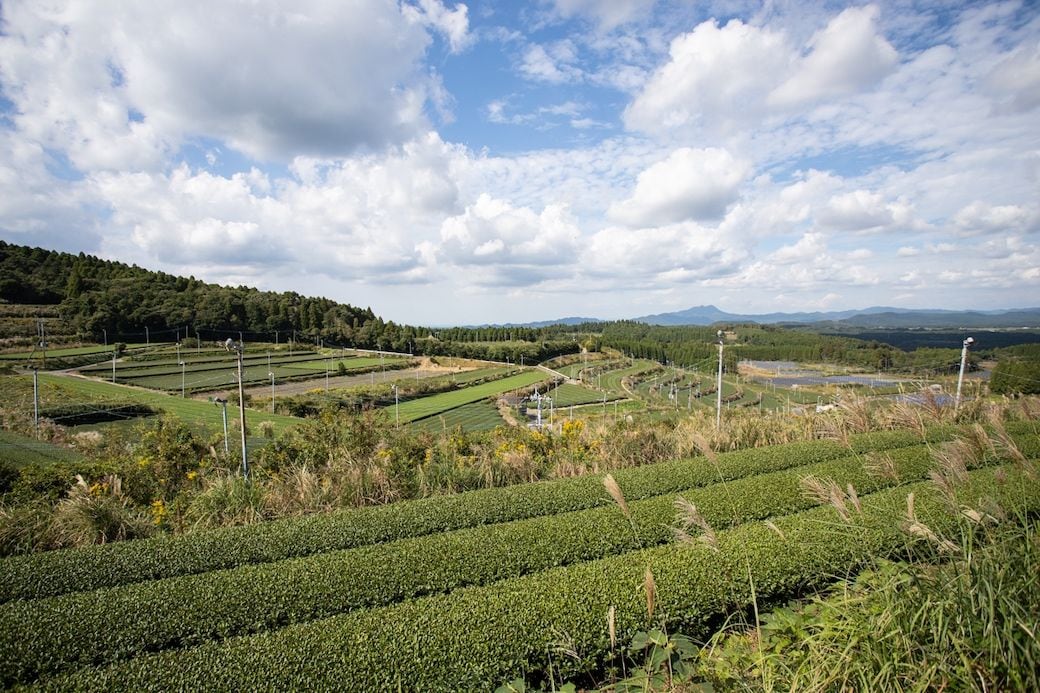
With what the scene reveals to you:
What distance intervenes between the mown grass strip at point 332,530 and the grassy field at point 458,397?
98.6ft

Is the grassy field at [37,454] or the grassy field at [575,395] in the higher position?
the grassy field at [37,454]

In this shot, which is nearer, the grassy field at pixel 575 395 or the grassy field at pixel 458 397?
the grassy field at pixel 458 397

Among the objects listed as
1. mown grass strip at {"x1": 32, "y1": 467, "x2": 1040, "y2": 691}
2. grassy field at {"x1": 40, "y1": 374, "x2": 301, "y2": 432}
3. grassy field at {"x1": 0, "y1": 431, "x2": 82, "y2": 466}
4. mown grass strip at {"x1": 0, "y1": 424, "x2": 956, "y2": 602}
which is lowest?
grassy field at {"x1": 40, "y1": 374, "x2": 301, "y2": 432}

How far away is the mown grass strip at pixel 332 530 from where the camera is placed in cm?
399

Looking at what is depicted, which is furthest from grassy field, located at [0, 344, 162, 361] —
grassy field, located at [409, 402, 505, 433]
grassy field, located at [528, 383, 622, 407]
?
grassy field, located at [528, 383, 622, 407]

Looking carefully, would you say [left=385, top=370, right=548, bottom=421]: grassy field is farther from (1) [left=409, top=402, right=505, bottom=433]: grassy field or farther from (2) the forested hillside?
(2) the forested hillside

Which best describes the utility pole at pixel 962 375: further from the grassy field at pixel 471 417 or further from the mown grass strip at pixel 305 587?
the grassy field at pixel 471 417

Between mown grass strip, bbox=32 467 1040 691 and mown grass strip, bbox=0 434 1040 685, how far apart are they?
1.23 ft

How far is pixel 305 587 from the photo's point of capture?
145 inches

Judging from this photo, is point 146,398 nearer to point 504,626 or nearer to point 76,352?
point 76,352

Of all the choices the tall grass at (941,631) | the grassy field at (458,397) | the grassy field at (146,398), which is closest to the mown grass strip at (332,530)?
the tall grass at (941,631)

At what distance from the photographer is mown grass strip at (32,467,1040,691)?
263 centimetres

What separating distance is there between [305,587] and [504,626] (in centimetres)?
176

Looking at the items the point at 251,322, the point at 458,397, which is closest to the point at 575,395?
the point at 458,397
